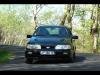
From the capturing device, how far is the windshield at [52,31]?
13.0m

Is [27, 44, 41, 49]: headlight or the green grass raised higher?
the green grass

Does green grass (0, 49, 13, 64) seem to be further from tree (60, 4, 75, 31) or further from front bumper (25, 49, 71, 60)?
tree (60, 4, 75, 31)

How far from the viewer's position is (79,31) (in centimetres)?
4531

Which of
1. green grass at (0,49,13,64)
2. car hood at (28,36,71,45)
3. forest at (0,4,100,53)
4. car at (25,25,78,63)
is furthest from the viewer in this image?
forest at (0,4,100,53)

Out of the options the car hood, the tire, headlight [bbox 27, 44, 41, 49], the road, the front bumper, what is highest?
the car hood

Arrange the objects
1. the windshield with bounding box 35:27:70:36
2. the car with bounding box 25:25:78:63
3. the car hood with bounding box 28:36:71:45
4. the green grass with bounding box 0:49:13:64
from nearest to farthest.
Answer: the green grass with bounding box 0:49:13:64, the car with bounding box 25:25:78:63, the car hood with bounding box 28:36:71:45, the windshield with bounding box 35:27:70:36

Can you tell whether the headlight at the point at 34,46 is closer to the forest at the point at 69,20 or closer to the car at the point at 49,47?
the car at the point at 49,47

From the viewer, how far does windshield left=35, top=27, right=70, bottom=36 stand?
13047 mm

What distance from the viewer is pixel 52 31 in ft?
43.1

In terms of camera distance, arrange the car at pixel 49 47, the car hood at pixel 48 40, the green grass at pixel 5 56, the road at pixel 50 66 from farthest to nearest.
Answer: the car hood at pixel 48 40 < the car at pixel 49 47 < the road at pixel 50 66 < the green grass at pixel 5 56

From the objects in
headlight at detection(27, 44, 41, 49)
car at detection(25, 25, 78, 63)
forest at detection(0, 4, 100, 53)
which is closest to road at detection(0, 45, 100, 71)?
car at detection(25, 25, 78, 63)

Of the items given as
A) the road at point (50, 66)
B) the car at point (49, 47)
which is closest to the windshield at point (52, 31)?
the car at point (49, 47)
